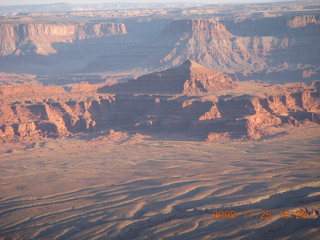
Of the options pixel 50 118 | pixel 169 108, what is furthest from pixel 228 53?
pixel 50 118

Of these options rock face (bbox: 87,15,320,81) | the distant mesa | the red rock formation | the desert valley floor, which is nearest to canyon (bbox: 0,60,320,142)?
the distant mesa

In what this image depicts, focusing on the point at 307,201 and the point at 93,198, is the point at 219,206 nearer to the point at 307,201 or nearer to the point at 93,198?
the point at 307,201

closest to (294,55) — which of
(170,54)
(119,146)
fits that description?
(170,54)

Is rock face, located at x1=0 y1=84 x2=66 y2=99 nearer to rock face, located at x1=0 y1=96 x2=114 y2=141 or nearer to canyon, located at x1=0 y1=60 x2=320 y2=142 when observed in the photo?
canyon, located at x1=0 y1=60 x2=320 y2=142
